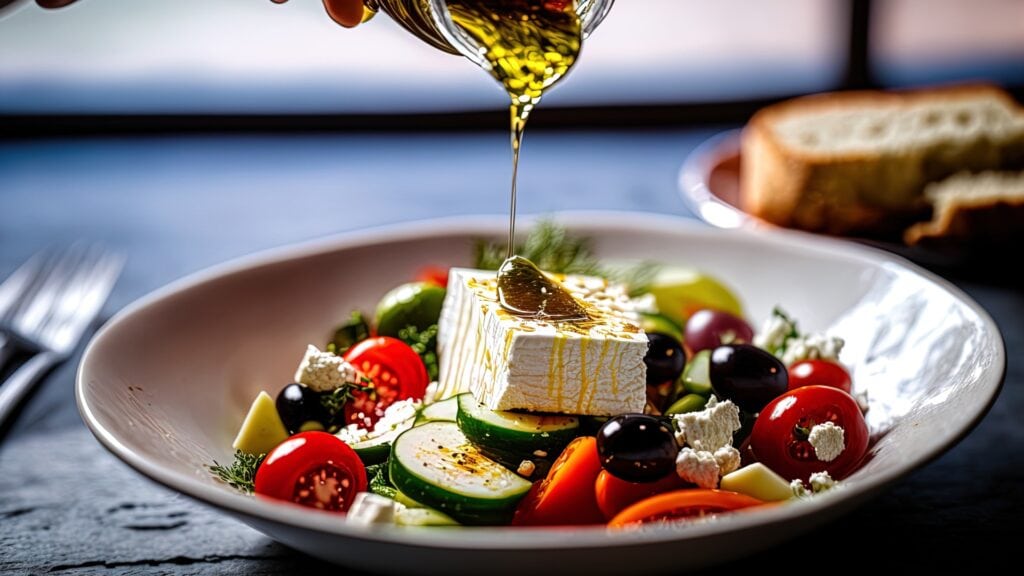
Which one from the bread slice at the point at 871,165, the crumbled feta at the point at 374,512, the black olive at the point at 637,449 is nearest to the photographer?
the crumbled feta at the point at 374,512

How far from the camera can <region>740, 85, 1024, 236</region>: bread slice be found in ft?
10.5

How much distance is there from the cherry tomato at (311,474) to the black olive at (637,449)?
0.41m

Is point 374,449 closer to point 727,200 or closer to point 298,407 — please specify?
point 298,407

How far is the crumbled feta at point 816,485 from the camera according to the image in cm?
154

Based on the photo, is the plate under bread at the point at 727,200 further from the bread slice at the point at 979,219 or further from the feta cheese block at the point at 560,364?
the feta cheese block at the point at 560,364

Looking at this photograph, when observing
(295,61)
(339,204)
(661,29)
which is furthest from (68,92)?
(661,29)

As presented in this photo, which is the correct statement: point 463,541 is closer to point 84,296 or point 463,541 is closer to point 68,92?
point 84,296

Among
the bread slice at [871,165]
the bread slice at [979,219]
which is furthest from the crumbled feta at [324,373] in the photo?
the bread slice at [871,165]

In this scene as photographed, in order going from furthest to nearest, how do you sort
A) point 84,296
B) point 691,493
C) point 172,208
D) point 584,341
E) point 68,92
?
point 68,92, point 172,208, point 84,296, point 584,341, point 691,493

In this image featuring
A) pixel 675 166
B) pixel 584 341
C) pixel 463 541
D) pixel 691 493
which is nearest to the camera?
pixel 463 541

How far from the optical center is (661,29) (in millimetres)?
5879

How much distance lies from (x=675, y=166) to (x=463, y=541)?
131 inches

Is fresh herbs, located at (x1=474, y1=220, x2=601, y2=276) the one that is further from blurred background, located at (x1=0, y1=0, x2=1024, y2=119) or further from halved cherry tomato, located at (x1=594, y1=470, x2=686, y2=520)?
blurred background, located at (x1=0, y1=0, x2=1024, y2=119)

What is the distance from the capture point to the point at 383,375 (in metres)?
1.96
